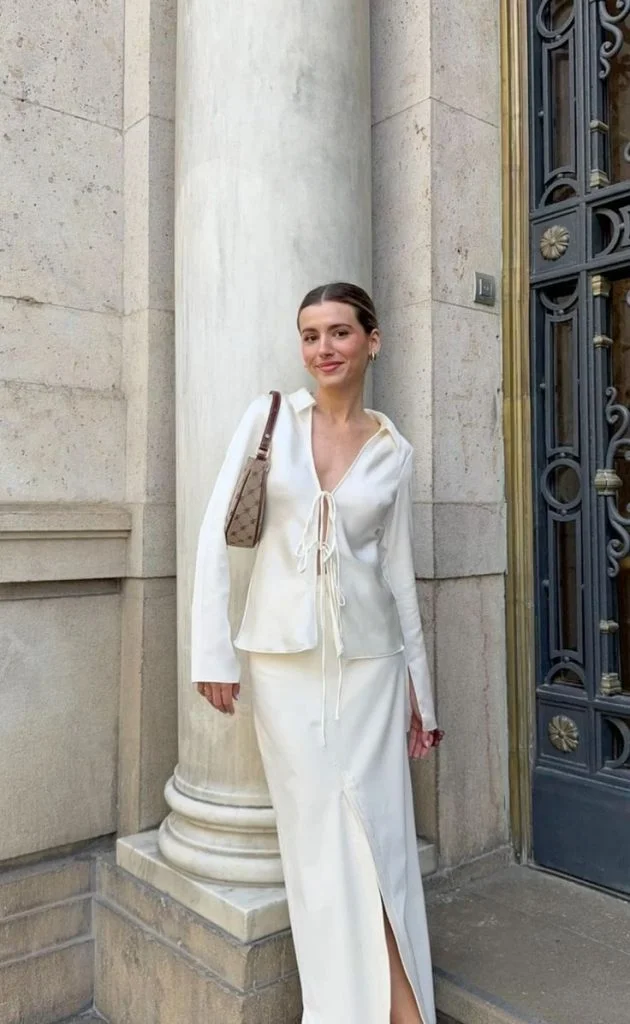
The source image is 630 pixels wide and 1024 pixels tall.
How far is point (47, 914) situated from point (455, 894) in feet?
5.16

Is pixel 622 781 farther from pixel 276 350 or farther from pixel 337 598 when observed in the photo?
pixel 276 350

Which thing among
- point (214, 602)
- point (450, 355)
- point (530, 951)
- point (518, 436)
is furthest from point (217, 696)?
point (518, 436)

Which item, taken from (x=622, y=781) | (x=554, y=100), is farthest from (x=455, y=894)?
(x=554, y=100)

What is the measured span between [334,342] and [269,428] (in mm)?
313

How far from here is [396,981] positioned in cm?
242

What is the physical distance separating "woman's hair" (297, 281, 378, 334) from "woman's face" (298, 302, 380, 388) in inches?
0.5

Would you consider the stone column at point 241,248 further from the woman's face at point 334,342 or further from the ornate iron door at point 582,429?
the ornate iron door at point 582,429

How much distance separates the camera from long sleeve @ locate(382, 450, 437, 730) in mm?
2648

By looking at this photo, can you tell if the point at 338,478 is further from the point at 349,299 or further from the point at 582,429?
the point at 582,429

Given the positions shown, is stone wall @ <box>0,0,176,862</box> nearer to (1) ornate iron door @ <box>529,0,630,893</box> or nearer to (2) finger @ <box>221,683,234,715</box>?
(2) finger @ <box>221,683,234,715</box>

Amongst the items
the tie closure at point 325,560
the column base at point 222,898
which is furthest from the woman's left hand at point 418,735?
the column base at point 222,898

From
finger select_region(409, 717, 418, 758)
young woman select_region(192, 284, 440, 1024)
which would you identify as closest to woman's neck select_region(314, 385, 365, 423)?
young woman select_region(192, 284, 440, 1024)

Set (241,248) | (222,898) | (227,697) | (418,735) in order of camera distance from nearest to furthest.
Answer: (227,697)
(418,735)
(222,898)
(241,248)

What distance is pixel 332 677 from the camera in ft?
8.02
